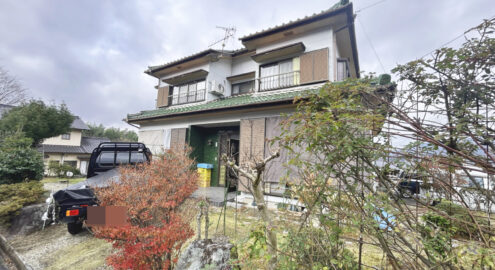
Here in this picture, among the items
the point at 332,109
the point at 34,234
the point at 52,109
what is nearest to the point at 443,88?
the point at 332,109

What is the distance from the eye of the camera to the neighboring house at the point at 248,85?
6.92 metres

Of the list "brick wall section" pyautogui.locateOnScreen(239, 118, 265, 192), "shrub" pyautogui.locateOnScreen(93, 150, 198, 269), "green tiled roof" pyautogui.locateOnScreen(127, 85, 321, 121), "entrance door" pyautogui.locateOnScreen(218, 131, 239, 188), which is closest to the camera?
"shrub" pyautogui.locateOnScreen(93, 150, 198, 269)

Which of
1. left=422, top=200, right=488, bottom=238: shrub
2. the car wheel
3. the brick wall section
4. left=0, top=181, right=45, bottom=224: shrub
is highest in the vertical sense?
the brick wall section

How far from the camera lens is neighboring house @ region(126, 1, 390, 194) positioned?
692 centimetres

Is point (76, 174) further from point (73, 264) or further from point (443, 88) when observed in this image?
point (443, 88)

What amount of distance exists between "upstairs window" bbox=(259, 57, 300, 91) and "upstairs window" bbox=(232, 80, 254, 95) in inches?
68.8

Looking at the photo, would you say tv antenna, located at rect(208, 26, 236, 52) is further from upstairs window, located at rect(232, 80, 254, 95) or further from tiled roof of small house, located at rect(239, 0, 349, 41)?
tiled roof of small house, located at rect(239, 0, 349, 41)

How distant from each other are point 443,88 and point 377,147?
1.00 metres

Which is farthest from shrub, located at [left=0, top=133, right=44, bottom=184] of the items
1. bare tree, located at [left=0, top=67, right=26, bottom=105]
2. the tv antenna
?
bare tree, located at [left=0, top=67, right=26, bottom=105]

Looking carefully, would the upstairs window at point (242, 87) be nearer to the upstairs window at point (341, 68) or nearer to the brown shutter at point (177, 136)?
the brown shutter at point (177, 136)

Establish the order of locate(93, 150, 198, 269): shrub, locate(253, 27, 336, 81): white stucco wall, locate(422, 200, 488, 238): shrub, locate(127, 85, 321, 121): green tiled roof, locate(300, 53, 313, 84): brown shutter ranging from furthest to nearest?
locate(300, 53, 313, 84): brown shutter < locate(253, 27, 336, 81): white stucco wall < locate(127, 85, 321, 121): green tiled roof < locate(93, 150, 198, 269): shrub < locate(422, 200, 488, 238): shrub

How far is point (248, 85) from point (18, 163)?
10151 mm

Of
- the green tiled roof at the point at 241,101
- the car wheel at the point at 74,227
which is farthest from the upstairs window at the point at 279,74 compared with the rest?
the car wheel at the point at 74,227

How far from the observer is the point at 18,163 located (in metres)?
6.30
